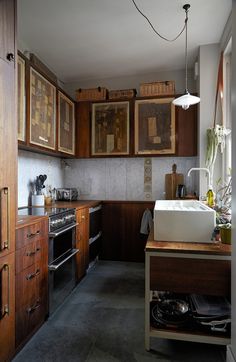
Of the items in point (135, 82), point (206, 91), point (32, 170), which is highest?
point (135, 82)

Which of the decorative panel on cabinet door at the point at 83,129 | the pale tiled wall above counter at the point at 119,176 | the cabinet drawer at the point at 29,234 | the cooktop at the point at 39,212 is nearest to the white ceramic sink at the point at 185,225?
the cabinet drawer at the point at 29,234

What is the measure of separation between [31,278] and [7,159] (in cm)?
88

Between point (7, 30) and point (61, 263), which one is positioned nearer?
point (7, 30)

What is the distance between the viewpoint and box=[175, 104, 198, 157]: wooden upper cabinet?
3141mm

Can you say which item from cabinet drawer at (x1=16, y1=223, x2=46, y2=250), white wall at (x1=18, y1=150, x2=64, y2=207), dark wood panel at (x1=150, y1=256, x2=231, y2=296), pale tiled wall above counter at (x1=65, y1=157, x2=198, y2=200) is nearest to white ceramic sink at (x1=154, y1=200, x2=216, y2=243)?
dark wood panel at (x1=150, y1=256, x2=231, y2=296)

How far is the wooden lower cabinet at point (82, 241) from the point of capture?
263 cm

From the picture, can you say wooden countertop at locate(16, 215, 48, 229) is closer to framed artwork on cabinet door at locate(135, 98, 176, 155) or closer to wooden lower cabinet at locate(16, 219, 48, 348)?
wooden lower cabinet at locate(16, 219, 48, 348)

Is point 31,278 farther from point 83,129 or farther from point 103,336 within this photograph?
point 83,129

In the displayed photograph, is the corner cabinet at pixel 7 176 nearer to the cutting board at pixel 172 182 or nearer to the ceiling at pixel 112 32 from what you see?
the ceiling at pixel 112 32

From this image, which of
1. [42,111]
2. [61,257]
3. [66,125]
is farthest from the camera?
[66,125]

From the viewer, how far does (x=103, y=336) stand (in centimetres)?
179

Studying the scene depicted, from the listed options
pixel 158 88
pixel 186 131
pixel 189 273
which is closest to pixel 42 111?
pixel 158 88

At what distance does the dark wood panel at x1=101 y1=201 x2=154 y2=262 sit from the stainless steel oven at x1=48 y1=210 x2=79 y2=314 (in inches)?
39.8

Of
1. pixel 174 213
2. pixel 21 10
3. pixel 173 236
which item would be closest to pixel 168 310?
pixel 173 236
